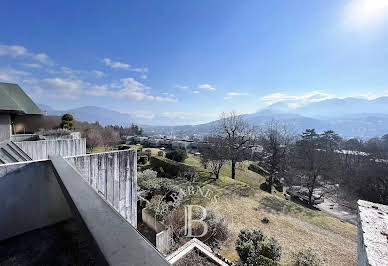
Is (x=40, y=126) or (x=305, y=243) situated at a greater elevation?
(x=40, y=126)

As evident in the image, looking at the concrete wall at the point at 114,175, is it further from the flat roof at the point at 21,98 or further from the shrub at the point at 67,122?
the shrub at the point at 67,122

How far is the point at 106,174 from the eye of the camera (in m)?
4.15

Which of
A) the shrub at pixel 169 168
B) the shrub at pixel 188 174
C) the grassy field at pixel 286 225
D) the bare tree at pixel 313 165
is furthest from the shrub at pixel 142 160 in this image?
the bare tree at pixel 313 165

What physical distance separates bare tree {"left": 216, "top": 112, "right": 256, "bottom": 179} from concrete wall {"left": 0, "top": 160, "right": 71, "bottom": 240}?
13206 mm

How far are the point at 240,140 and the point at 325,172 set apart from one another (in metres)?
6.72

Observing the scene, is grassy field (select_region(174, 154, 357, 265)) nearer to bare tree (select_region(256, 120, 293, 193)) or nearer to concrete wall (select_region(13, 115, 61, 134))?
bare tree (select_region(256, 120, 293, 193))

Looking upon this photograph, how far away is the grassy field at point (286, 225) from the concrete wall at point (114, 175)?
3.41m

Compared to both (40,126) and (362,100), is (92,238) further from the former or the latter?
(362,100)

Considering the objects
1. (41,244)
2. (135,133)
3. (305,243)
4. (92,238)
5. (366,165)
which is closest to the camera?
(92,238)

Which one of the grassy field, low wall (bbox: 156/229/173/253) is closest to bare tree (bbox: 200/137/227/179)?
the grassy field

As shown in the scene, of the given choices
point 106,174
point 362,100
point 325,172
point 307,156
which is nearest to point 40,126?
point 106,174

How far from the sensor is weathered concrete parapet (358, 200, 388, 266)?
1037 mm

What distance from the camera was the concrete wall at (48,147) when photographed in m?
5.73

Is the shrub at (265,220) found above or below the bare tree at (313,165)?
below
